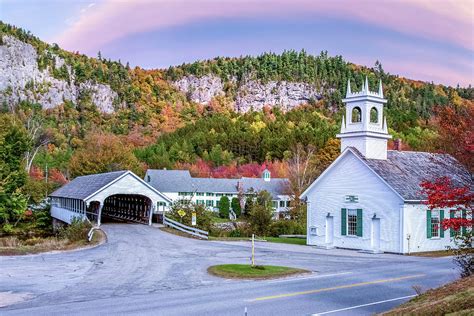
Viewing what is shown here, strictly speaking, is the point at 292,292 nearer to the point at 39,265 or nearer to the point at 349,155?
the point at 39,265

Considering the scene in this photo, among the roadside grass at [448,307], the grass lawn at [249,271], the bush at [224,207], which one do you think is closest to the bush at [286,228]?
the grass lawn at [249,271]

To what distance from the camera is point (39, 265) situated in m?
23.9

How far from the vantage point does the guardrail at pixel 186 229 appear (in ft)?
122

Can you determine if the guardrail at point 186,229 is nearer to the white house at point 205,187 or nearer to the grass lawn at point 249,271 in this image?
the grass lawn at point 249,271

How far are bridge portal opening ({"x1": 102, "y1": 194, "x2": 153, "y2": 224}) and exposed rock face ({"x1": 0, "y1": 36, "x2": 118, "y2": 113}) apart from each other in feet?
408

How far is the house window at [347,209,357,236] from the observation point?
32.2m

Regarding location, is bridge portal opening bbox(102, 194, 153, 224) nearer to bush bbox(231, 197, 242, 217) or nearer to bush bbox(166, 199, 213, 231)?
bush bbox(166, 199, 213, 231)

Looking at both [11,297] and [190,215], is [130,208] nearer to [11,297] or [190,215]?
[190,215]

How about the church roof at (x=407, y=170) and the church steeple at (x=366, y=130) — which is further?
the church steeple at (x=366, y=130)

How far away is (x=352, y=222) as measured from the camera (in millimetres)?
32469

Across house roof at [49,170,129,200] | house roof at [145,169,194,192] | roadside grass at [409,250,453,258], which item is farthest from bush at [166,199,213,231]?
house roof at [145,169,194,192]

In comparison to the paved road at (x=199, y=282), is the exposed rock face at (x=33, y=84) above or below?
above

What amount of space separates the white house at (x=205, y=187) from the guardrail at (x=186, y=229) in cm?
3688

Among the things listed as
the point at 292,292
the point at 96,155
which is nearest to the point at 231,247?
the point at 292,292
